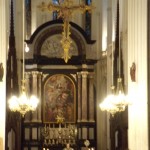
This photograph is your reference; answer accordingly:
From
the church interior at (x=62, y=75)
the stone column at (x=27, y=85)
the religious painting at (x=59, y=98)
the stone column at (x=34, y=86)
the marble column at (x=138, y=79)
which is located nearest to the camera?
the marble column at (x=138, y=79)

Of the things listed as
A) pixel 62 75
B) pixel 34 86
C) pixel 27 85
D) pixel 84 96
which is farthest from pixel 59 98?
pixel 27 85

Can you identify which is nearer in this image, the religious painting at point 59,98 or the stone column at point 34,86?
the stone column at point 34,86

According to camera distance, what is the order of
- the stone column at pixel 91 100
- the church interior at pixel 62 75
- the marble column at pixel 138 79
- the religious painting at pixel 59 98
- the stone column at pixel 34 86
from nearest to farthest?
the marble column at pixel 138 79
the church interior at pixel 62 75
the stone column at pixel 34 86
the stone column at pixel 91 100
the religious painting at pixel 59 98

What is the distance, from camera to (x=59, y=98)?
27.8m

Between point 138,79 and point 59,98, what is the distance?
1032 cm

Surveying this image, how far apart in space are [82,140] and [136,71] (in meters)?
9.74

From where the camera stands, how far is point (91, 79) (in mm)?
27578

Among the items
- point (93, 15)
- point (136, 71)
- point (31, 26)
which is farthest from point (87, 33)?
point (136, 71)

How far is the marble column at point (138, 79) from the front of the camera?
1714cm

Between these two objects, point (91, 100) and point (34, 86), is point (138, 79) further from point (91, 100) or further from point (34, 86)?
point (34, 86)

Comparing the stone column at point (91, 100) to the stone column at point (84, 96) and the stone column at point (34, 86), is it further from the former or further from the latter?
the stone column at point (34, 86)

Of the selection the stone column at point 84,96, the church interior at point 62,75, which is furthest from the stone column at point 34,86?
the stone column at point 84,96

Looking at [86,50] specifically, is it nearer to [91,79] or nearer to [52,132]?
[91,79]

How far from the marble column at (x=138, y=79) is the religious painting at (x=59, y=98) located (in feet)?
28.7
